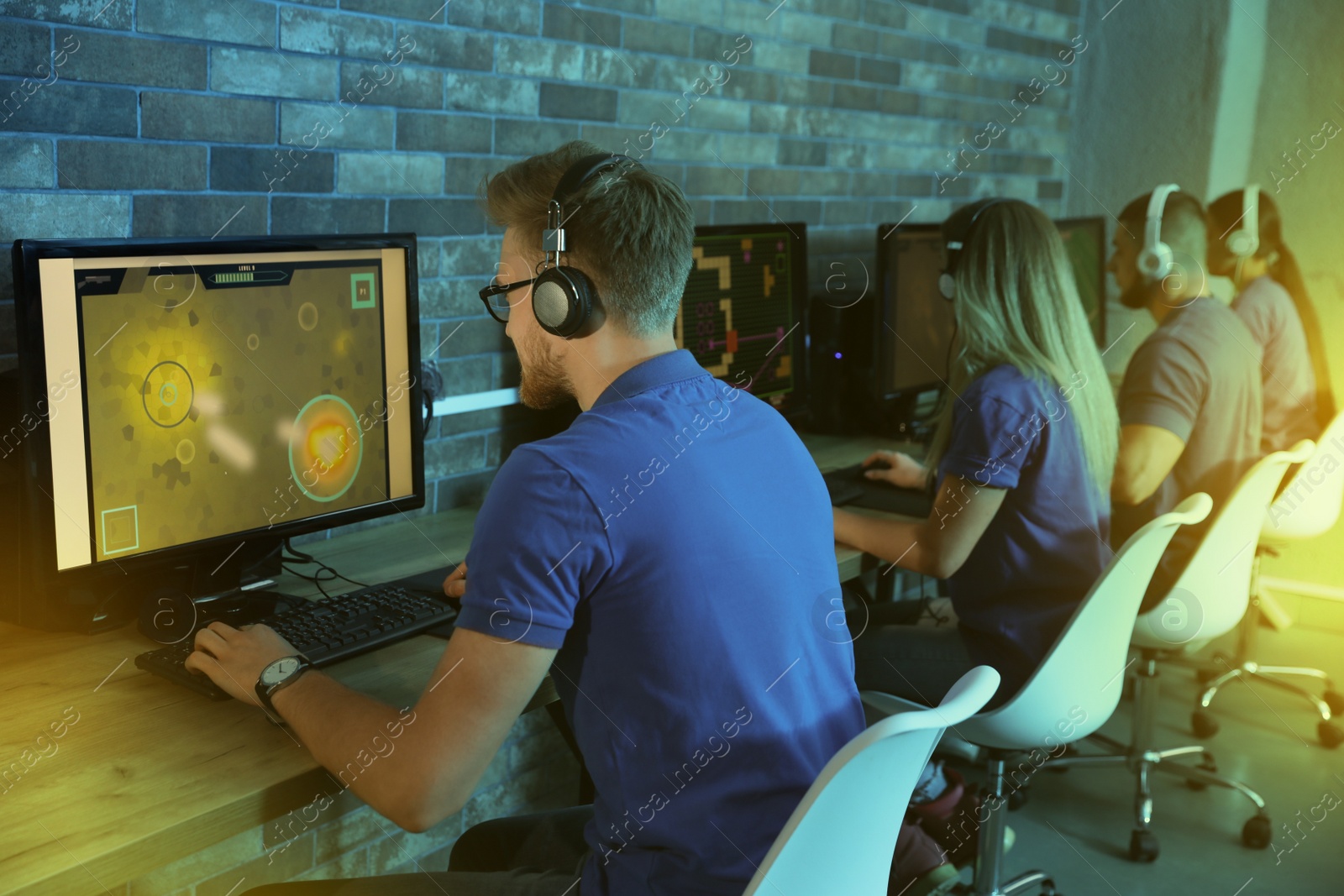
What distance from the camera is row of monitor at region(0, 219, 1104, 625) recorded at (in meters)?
1.30

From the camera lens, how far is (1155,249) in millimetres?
2840

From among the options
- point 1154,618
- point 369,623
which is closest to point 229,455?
point 369,623

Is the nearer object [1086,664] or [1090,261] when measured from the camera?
[1086,664]

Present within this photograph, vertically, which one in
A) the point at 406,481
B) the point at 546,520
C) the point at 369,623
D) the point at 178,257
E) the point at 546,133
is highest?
the point at 546,133

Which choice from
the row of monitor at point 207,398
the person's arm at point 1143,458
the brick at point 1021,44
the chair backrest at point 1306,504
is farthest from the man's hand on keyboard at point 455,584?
the brick at point 1021,44

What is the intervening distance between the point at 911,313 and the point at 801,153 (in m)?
0.56

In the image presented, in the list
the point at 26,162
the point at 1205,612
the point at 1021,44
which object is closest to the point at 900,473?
the point at 1205,612

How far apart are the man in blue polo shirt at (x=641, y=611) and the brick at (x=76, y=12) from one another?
816 mm

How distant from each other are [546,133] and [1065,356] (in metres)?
1.10

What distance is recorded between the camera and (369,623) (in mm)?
1479

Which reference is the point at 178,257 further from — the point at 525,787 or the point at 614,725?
the point at 525,787

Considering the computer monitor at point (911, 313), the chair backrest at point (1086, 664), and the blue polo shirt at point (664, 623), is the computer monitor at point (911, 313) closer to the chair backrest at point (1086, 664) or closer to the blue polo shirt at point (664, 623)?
the chair backrest at point (1086, 664)

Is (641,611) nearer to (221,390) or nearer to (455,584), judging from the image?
(455,584)

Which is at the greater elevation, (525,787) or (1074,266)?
(1074,266)
